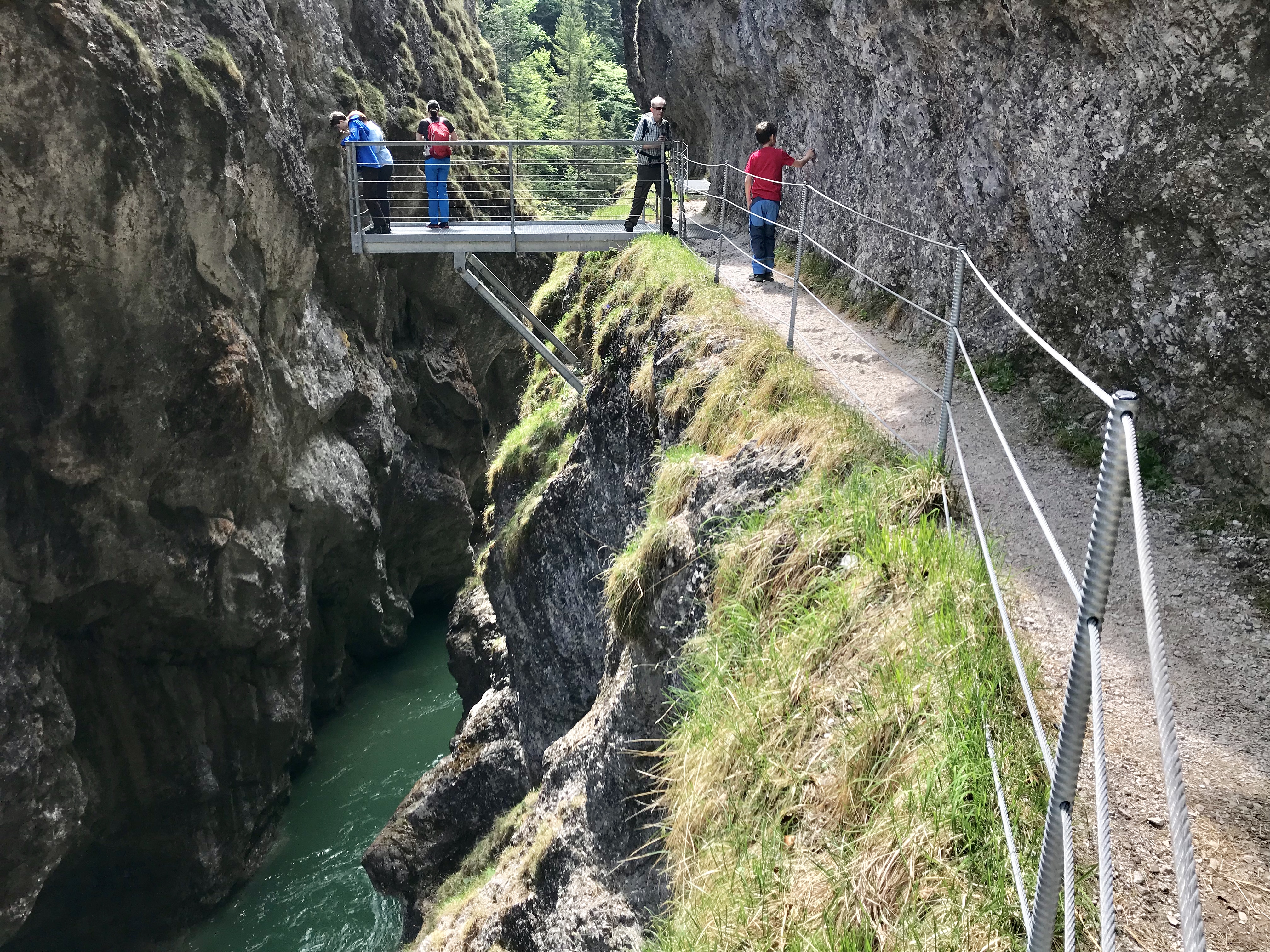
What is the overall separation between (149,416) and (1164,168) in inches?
465

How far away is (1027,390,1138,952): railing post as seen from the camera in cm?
173

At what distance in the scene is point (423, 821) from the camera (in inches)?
474

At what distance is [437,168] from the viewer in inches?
527

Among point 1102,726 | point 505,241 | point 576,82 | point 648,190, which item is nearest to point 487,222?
point 505,241

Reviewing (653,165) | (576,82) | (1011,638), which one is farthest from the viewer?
(576,82)

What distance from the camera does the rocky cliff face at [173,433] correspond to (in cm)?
1116

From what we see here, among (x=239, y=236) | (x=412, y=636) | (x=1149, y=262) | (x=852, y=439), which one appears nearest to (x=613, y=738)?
(x=852, y=439)

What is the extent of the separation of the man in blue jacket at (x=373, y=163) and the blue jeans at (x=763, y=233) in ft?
16.0

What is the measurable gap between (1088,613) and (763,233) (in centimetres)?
888

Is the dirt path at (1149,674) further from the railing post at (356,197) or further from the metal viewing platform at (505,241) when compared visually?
the railing post at (356,197)

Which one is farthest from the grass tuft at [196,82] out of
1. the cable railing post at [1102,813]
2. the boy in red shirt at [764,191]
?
the cable railing post at [1102,813]

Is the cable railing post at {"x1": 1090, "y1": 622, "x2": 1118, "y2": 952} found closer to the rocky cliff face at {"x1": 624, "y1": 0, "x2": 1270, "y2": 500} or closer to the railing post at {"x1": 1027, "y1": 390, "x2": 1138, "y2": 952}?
the railing post at {"x1": 1027, "y1": 390, "x2": 1138, "y2": 952}

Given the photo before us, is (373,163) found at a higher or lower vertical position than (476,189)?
higher

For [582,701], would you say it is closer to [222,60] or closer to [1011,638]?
[1011,638]
